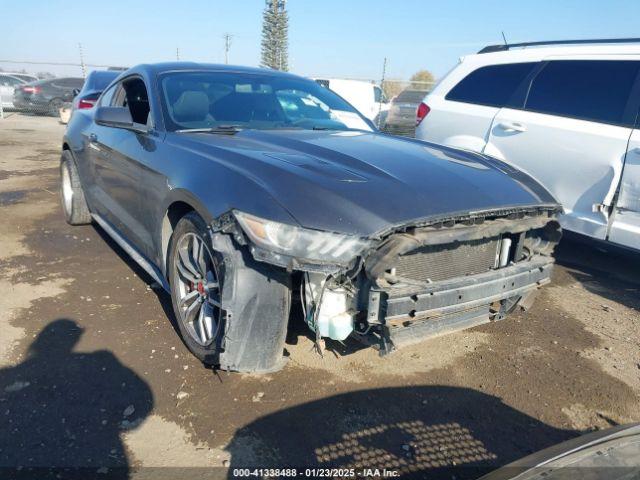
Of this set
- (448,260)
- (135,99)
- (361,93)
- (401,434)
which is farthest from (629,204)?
(361,93)

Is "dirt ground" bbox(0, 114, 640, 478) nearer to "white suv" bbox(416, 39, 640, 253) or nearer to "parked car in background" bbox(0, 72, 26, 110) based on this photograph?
"white suv" bbox(416, 39, 640, 253)

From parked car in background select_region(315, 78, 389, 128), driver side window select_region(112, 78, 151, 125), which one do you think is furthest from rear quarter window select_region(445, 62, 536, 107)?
parked car in background select_region(315, 78, 389, 128)

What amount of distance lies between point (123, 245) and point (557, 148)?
3786mm

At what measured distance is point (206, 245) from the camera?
2.60m

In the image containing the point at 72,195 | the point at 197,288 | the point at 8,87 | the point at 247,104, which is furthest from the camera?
the point at 8,87

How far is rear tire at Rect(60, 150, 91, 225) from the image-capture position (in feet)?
16.8

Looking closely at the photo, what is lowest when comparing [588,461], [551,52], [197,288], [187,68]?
[197,288]

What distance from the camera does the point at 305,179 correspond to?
2361mm

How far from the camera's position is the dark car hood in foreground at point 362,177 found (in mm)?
2211

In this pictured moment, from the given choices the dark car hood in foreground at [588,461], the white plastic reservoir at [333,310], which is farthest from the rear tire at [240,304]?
the dark car hood in foreground at [588,461]

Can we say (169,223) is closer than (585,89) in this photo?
Yes

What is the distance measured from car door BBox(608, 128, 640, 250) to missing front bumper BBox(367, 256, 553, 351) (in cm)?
157

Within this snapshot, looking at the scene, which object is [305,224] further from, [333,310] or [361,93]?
[361,93]

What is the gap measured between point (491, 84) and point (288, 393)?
162 inches
